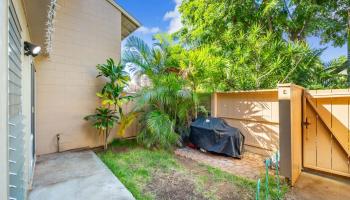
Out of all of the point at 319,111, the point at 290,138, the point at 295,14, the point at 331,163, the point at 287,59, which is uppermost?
the point at 295,14

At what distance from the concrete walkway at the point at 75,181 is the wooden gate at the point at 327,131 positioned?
333 centimetres

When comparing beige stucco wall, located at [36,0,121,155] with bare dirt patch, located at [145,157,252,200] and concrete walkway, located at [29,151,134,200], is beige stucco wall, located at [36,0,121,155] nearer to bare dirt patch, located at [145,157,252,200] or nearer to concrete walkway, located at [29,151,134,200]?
concrete walkway, located at [29,151,134,200]

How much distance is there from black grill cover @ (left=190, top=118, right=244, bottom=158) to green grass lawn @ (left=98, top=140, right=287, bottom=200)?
0.76 metres

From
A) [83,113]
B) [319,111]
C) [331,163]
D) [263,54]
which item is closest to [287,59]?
[263,54]

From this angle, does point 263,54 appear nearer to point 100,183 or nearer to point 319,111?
point 319,111

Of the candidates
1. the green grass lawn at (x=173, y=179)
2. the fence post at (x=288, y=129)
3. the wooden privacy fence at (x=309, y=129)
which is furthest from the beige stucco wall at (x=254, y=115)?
the green grass lawn at (x=173, y=179)

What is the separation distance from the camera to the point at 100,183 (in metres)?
2.92

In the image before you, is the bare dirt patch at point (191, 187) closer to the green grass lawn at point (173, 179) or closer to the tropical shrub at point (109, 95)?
the green grass lawn at point (173, 179)

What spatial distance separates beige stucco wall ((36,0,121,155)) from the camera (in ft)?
14.7

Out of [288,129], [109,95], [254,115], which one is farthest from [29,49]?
[254,115]

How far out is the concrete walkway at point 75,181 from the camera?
101 inches

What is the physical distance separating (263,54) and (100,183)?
14.9ft

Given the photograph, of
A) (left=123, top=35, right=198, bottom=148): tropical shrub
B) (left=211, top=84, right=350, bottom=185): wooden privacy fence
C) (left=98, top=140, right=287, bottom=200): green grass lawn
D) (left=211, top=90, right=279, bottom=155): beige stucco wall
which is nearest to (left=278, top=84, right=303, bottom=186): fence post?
(left=211, top=84, right=350, bottom=185): wooden privacy fence

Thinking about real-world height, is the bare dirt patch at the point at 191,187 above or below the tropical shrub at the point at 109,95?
below
